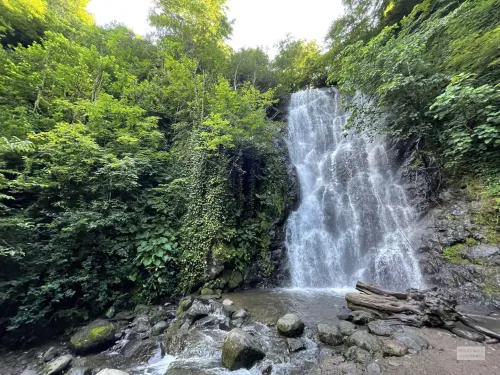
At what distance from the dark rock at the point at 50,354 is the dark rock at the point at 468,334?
811 cm

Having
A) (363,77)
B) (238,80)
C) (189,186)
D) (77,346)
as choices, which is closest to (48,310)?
(77,346)

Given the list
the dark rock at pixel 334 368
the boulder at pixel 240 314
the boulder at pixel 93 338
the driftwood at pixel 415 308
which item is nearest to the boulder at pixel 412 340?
the driftwood at pixel 415 308

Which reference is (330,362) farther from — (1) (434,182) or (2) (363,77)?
(2) (363,77)

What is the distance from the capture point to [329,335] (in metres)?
4.21

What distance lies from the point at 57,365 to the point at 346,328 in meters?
5.73

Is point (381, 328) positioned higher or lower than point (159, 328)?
higher

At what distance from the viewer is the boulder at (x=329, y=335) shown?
163 inches

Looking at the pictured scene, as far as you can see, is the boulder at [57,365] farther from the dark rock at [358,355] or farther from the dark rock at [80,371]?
the dark rock at [358,355]

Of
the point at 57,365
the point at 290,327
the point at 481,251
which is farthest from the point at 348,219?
the point at 57,365

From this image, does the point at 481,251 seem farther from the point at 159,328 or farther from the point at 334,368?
the point at 159,328

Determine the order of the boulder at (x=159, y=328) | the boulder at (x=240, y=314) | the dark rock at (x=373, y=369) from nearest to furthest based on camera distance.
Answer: the dark rock at (x=373, y=369) < the boulder at (x=159, y=328) < the boulder at (x=240, y=314)

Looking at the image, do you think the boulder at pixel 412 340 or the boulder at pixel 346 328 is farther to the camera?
the boulder at pixel 346 328

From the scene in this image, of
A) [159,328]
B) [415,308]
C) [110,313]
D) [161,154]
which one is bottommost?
[159,328]

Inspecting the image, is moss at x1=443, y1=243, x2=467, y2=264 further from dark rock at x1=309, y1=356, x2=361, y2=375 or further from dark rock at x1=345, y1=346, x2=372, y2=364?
dark rock at x1=309, y1=356, x2=361, y2=375
